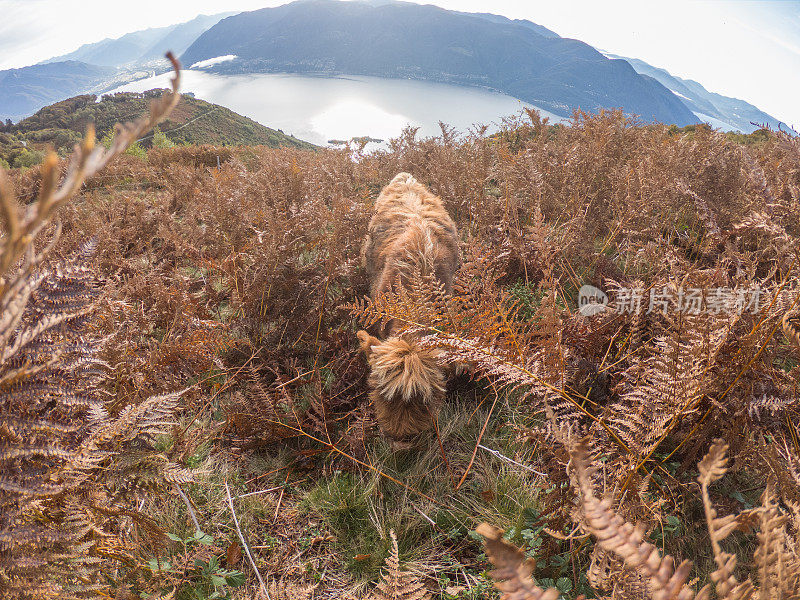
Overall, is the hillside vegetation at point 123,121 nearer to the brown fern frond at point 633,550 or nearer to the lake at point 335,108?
the lake at point 335,108

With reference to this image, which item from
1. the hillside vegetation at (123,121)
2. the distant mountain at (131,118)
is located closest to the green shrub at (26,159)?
the hillside vegetation at (123,121)

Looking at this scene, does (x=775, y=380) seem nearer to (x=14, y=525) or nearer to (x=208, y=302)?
(x=14, y=525)

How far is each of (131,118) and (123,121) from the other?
2.90m

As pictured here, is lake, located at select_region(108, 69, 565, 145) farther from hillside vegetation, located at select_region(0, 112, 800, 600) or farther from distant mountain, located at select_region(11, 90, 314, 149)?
hillside vegetation, located at select_region(0, 112, 800, 600)

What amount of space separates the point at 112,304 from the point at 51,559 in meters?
1.84

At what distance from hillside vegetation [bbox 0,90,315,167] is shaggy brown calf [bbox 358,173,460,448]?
4015cm

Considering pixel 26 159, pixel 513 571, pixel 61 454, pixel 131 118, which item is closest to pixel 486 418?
pixel 513 571

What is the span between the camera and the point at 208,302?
411cm

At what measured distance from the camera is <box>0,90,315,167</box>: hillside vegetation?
132ft

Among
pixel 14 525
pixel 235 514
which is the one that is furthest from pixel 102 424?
pixel 235 514

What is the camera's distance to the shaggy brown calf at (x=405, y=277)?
2.80m

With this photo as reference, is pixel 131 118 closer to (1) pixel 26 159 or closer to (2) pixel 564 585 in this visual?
(1) pixel 26 159

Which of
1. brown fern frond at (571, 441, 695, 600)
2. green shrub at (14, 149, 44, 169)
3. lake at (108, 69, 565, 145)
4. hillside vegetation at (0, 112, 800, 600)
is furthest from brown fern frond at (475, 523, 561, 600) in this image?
lake at (108, 69, 565, 145)

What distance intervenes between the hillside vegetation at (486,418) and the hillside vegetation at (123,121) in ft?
134
